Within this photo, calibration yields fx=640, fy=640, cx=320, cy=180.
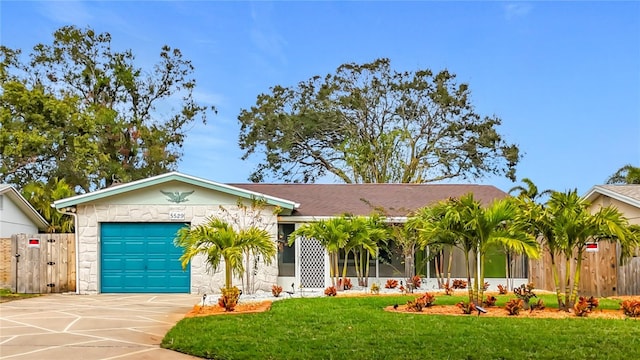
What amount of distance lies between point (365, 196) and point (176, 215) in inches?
288

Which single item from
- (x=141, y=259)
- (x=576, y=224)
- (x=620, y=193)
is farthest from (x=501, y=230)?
(x=141, y=259)

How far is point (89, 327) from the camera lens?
11.0 metres

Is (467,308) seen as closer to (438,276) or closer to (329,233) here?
(329,233)

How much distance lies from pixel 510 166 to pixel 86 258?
27800 mm

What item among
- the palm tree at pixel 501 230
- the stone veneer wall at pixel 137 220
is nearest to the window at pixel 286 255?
the stone veneer wall at pixel 137 220

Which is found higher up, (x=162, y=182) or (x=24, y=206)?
(x=162, y=182)

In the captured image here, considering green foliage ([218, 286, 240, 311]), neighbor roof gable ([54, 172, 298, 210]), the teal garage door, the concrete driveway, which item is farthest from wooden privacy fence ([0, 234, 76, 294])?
green foliage ([218, 286, 240, 311])

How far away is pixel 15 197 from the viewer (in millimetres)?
24578

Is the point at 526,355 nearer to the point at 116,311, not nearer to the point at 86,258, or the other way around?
the point at 116,311

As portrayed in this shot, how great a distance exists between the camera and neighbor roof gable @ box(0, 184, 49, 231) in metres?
23.7

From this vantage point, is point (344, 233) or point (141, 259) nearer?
point (344, 233)

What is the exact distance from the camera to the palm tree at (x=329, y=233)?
17.8 meters

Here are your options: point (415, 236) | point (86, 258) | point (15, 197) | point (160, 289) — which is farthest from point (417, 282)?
point (15, 197)

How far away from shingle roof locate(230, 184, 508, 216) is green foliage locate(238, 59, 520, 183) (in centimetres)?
1354
